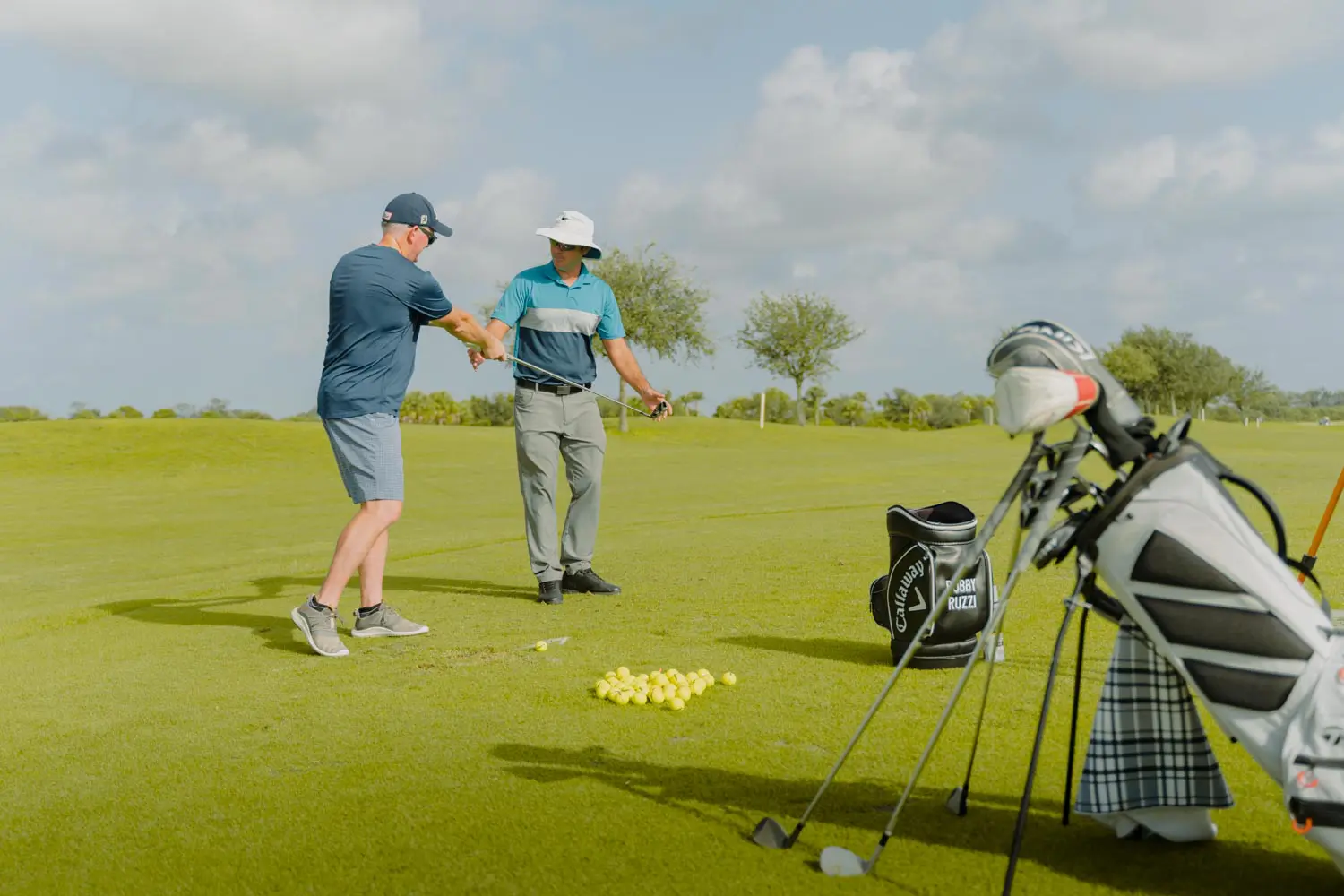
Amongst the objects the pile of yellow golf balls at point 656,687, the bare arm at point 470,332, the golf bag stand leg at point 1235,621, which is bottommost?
the pile of yellow golf balls at point 656,687

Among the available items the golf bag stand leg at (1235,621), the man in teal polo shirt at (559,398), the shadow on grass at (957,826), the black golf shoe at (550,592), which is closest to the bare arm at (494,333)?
the man in teal polo shirt at (559,398)

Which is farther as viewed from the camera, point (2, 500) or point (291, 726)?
point (2, 500)

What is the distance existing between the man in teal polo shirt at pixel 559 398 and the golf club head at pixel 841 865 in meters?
4.85

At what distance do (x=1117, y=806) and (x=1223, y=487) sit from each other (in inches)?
36.7

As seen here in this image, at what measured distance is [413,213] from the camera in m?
6.45

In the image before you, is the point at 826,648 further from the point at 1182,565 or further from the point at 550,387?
the point at 1182,565

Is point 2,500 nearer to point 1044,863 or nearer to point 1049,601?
point 1049,601

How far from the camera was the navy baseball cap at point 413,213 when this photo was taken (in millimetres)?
6402

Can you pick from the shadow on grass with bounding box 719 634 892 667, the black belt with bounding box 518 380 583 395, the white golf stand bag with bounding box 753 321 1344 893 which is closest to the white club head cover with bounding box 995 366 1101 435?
the white golf stand bag with bounding box 753 321 1344 893

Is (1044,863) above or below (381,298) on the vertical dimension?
below

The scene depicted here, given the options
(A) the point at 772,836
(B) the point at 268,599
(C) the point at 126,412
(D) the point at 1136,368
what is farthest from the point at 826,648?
(D) the point at 1136,368

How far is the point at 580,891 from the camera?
2.84 meters

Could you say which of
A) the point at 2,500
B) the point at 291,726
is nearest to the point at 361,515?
the point at 291,726

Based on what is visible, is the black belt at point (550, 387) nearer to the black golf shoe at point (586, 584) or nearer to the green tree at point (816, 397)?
the black golf shoe at point (586, 584)
